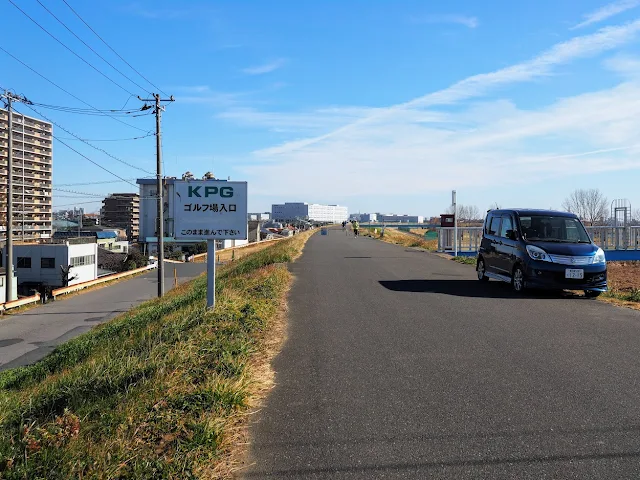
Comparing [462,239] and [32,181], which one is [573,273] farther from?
[32,181]

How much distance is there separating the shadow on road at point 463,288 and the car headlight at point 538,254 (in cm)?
74

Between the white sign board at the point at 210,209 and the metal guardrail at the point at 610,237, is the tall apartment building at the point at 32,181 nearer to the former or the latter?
the metal guardrail at the point at 610,237

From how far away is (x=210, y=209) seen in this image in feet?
25.6

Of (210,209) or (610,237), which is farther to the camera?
(610,237)

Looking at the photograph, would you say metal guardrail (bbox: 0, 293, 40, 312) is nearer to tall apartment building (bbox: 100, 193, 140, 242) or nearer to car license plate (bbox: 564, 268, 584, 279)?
car license plate (bbox: 564, 268, 584, 279)

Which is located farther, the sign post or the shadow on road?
the shadow on road

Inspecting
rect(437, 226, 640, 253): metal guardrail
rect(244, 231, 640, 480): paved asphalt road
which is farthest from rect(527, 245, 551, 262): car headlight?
rect(437, 226, 640, 253): metal guardrail

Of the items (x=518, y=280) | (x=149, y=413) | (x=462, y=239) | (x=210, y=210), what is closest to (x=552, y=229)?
(x=518, y=280)

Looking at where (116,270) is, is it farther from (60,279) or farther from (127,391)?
(127,391)

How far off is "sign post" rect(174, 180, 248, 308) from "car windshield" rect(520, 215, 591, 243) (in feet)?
20.7

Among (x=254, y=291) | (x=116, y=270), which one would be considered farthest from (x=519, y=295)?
(x=116, y=270)

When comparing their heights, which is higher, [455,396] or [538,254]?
[538,254]

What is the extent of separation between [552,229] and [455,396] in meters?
7.74

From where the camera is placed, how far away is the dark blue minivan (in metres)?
10.1
